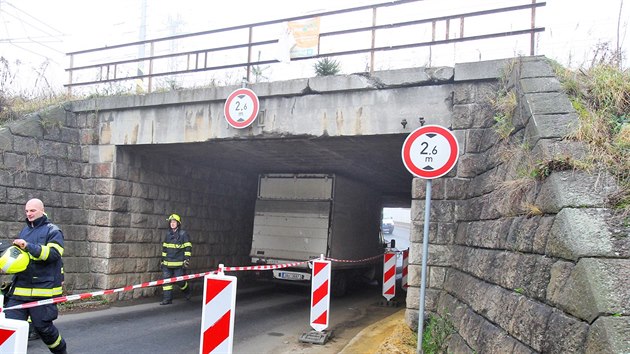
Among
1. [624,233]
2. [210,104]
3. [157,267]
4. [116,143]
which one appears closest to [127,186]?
[116,143]

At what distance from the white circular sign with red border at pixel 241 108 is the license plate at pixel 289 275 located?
4.70 metres

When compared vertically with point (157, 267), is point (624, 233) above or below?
above

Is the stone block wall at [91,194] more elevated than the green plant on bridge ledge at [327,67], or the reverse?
the green plant on bridge ledge at [327,67]

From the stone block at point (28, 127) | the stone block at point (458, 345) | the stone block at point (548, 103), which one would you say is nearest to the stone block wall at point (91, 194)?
the stone block at point (28, 127)

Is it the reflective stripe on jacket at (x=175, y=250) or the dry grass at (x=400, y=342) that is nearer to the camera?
the dry grass at (x=400, y=342)

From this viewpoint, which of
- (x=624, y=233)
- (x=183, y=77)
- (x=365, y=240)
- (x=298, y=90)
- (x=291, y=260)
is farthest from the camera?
(x=365, y=240)

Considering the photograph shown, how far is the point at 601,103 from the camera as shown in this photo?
16.9 ft

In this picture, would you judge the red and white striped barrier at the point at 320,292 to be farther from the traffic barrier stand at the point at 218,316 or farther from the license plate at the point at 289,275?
the license plate at the point at 289,275

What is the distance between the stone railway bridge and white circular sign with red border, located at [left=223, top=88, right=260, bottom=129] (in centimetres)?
16

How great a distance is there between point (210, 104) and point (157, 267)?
442 centimetres

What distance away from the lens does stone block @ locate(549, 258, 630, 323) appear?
2900 millimetres

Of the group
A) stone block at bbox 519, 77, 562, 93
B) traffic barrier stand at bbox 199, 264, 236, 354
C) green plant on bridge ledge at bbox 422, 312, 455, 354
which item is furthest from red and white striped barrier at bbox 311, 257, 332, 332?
stone block at bbox 519, 77, 562, 93

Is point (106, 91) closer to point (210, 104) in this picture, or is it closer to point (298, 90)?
point (210, 104)

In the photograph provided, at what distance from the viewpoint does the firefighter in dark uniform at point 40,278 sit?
4926 mm
